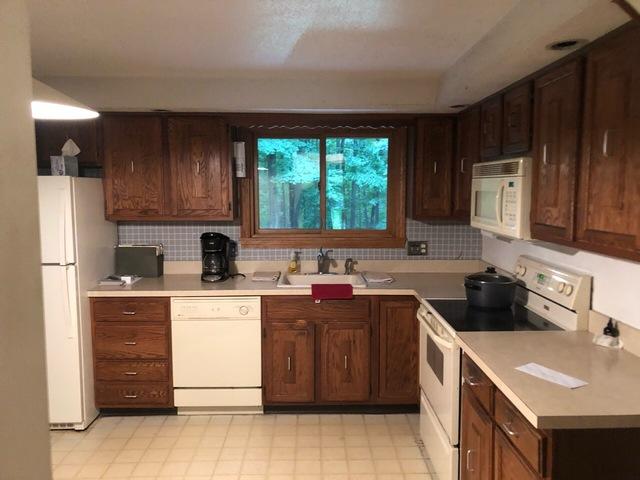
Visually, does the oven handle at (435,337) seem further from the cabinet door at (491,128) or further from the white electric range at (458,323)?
the cabinet door at (491,128)

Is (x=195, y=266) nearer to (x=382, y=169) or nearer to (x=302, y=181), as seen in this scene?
(x=302, y=181)

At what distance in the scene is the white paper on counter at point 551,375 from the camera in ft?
5.65

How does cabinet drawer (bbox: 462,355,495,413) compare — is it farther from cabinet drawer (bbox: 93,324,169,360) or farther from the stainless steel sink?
cabinet drawer (bbox: 93,324,169,360)

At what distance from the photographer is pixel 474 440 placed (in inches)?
84.8

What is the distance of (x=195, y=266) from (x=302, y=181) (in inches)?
41.5

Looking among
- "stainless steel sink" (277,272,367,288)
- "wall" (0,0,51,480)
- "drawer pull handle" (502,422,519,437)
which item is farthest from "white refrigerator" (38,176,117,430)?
"wall" (0,0,51,480)

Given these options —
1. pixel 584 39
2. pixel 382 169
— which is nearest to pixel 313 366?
pixel 382 169

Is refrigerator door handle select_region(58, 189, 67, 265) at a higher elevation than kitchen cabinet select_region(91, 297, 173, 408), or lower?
higher

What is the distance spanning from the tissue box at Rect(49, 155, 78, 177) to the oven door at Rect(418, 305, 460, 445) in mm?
2434

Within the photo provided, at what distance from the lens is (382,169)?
154 inches

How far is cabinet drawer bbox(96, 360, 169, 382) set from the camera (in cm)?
340

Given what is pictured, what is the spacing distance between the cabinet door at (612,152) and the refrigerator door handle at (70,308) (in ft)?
9.29

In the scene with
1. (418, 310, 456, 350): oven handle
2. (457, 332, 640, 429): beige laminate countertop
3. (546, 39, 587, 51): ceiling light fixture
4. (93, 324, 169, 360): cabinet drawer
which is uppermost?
(546, 39, 587, 51): ceiling light fixture

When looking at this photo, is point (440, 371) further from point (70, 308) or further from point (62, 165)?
point (62, 165)
